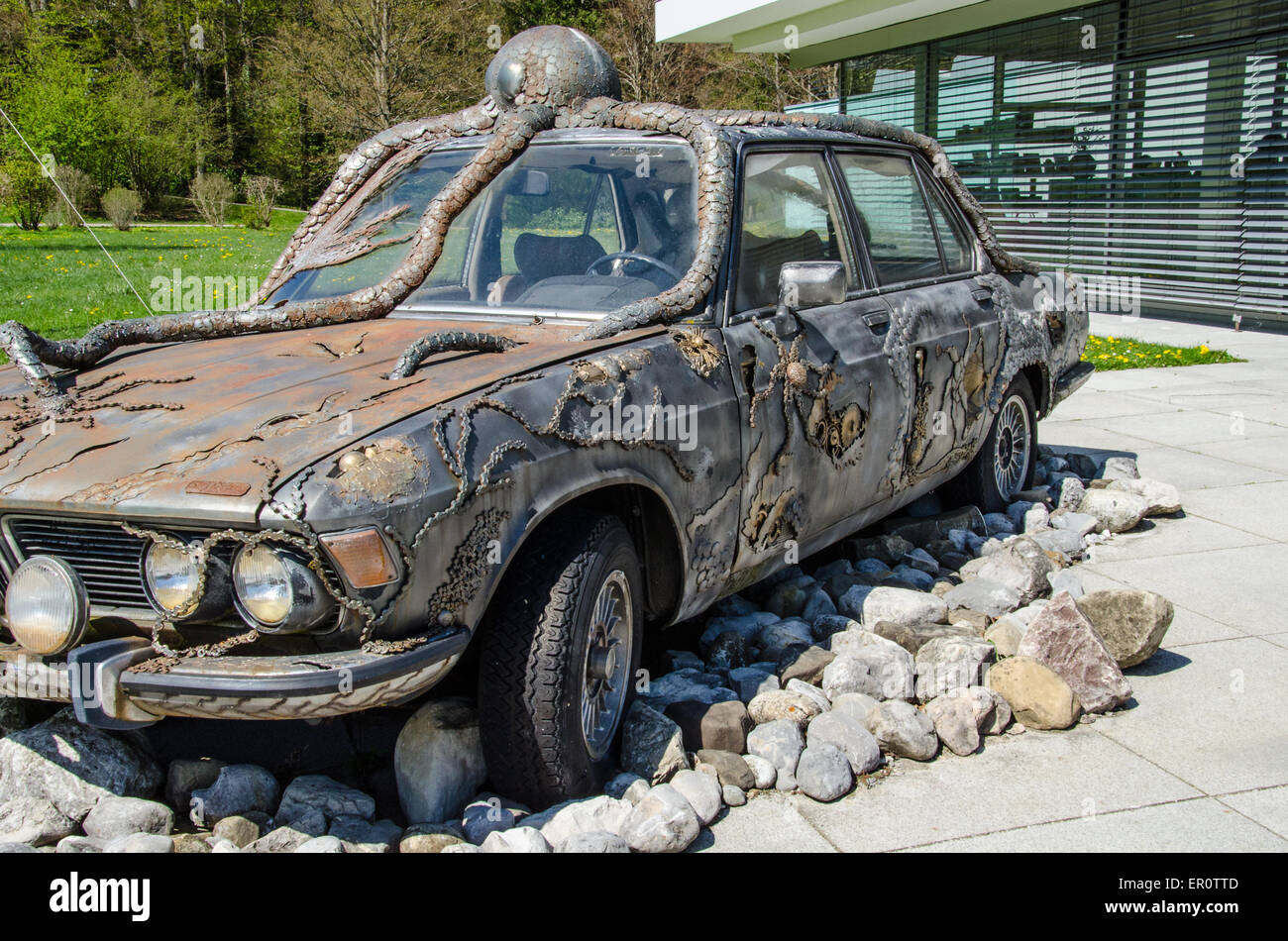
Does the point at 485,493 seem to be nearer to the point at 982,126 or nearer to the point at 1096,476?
the point at 1096,476

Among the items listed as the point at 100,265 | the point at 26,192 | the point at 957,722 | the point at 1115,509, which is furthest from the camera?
the point at 26,192

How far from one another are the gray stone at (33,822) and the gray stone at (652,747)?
156cm

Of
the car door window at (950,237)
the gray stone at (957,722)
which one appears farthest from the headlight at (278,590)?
the car door window at (950,237)

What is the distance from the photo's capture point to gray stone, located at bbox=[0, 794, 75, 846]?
3129 millimetres

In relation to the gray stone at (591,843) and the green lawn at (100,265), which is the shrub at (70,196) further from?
the gray stone at (591,843)

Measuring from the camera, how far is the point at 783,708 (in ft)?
12.5

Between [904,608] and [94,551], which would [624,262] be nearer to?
[904,608]

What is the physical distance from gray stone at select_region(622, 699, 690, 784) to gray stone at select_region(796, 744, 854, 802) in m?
0.35

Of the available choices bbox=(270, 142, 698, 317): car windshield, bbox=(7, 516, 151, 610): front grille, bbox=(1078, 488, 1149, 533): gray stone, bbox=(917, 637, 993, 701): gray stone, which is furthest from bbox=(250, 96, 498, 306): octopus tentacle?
bbox=(1078, 488, 1149, 533): gray stone

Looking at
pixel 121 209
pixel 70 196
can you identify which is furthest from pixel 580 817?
pixel 70 196

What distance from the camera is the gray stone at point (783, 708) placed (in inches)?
150

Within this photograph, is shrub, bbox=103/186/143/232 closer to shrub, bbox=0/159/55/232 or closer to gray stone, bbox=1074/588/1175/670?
shrub, bbox=0/159/55/232

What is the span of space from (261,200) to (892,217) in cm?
3222

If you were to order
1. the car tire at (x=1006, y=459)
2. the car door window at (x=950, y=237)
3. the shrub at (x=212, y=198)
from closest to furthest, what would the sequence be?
the car door window at (x=950, y=237) → the car tire at (x=1006, y=459) → the shrub at (x=212, y=198)
